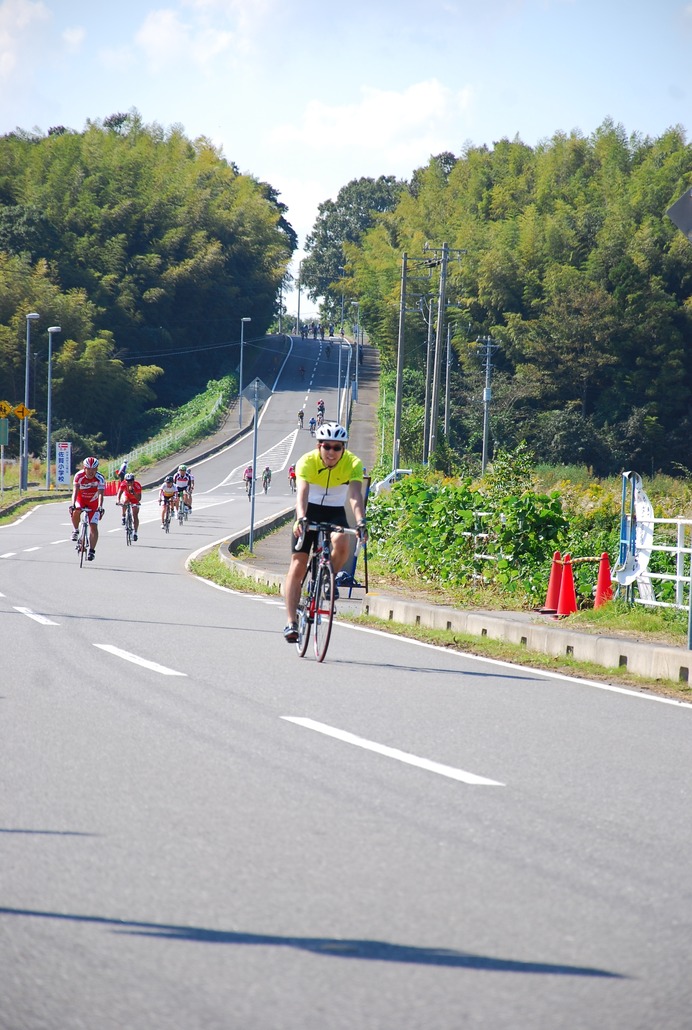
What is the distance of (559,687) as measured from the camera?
400 inches

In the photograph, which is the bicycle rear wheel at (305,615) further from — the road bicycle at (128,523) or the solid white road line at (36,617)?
the road bicycle at (128,523)

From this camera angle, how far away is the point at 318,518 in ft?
36.6

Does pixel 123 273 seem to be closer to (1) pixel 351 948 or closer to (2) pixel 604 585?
(2) pixel 604 585

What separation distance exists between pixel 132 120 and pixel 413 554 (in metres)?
120

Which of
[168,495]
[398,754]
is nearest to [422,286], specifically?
[168,495]

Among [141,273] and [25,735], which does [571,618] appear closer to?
[25,735]

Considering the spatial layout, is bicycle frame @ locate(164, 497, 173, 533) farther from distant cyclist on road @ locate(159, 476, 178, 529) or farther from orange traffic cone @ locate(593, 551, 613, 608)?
orange traffic cone @ locate(593, 551, 613, 608)

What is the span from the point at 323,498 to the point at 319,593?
0.78 meters

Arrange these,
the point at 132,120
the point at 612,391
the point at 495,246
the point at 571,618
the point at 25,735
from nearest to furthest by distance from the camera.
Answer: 1. the point at 25,735
2. the point at 571,618
3. the point at 612,391
4. the point at 495,246
5. the point at 132,120

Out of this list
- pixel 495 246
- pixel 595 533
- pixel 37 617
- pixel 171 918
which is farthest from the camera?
pixel 495 246

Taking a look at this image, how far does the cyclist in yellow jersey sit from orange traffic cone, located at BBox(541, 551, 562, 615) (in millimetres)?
4032

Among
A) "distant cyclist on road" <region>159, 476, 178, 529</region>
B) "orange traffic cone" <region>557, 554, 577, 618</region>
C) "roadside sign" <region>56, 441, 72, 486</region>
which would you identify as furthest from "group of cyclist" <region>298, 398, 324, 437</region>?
"orange traffic cone" <region>557, 554, 577, 618</region>

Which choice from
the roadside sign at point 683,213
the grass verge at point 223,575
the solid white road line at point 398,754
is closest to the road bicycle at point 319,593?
the solid white road line at point 398,754

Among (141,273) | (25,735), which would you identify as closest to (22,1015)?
(25,735)
